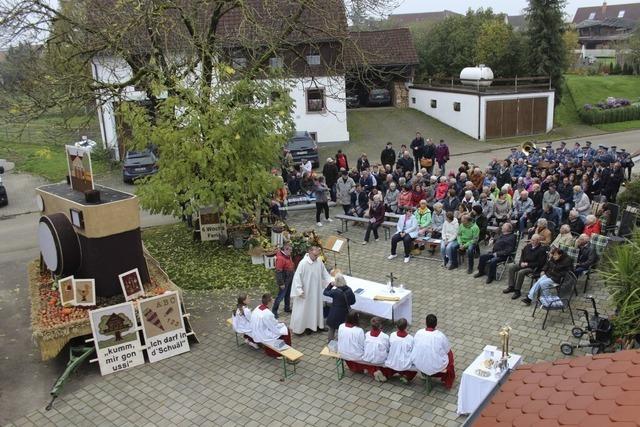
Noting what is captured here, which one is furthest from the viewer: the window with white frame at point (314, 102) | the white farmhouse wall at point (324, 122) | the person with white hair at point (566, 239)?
the white farmhouse wall at point (324, 122)

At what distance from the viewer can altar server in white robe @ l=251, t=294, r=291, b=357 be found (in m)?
9.99

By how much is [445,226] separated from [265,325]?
5972 mm

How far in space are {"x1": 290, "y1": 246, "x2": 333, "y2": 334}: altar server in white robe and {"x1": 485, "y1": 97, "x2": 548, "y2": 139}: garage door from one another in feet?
78.0

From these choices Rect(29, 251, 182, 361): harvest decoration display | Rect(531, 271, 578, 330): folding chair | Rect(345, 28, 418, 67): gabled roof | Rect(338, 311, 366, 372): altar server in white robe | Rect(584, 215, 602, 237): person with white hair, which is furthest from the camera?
Rect(345, 28, 418, 67): gabled roof

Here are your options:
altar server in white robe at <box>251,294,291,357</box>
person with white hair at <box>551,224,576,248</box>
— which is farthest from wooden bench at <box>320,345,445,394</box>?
person with white hair at <box>551,224,576,248</box>

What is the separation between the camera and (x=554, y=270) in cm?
1106

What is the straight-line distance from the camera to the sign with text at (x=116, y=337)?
1009cm

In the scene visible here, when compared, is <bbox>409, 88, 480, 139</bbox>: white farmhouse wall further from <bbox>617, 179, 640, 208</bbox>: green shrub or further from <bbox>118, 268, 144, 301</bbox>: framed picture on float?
<bbox>118, 268, 144, 301</bbox>: framed picture on float

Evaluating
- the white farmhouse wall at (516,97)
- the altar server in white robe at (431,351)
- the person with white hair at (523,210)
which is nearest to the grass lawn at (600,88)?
the white farmhouse wall at (516,97)

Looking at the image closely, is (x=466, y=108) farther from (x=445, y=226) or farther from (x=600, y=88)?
(x=445, y=226)

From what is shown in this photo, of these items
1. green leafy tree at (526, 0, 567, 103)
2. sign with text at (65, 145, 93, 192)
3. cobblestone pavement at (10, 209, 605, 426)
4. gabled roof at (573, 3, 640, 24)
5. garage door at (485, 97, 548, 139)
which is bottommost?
cobblestone pavement at (10, 209, 605, 426)

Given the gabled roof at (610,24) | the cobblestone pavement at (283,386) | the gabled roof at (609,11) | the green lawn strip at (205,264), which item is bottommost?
the cobblestone pavement at (283,386)

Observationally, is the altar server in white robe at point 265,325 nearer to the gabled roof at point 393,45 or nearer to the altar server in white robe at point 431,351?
the altar server in white robe at point 431,351

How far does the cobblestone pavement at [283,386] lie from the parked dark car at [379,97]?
2785 centimetres
